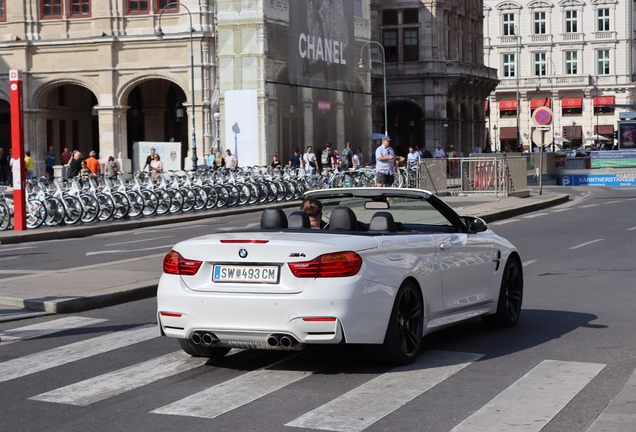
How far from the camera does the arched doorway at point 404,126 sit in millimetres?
68625

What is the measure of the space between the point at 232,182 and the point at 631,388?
24.2 m

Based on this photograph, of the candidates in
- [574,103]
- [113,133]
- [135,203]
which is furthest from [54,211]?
[574,103]

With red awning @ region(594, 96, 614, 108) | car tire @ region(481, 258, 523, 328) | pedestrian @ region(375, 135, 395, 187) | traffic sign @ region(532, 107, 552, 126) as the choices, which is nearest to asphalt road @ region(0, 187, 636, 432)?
car tire @ region(481, 258, 523, 328)

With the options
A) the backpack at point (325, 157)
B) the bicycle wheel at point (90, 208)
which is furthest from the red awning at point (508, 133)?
the bicycle wheel at point (90, 208)

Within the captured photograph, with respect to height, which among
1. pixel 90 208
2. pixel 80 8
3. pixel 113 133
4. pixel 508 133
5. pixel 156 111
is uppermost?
pixel 80 8

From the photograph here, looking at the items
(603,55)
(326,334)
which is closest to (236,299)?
(326,334)

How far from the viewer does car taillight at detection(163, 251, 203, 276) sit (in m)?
6.73

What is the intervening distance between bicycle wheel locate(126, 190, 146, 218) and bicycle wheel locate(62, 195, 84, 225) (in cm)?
205

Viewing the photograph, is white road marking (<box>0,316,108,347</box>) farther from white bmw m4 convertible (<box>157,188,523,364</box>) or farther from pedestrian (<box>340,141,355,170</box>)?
pedestrian (<box>340,141,355,170</box>)

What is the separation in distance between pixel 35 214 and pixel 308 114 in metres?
26.2

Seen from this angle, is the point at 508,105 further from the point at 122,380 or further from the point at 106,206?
the point at 122,380

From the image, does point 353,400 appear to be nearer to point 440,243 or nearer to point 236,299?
point 236,299

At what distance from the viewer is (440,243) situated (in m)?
7.46

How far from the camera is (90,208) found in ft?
79.3
